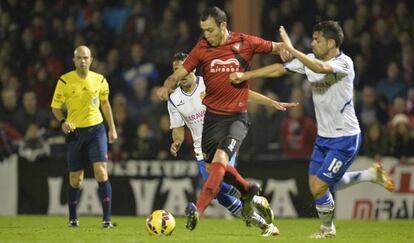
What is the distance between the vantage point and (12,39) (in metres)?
19.4

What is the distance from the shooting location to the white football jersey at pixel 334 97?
9.94m

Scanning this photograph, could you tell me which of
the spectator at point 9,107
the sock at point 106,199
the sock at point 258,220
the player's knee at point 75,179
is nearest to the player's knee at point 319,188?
the sock at point 258,220

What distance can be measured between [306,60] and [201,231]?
10.4 ft

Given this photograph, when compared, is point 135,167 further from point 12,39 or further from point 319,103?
point 319,103

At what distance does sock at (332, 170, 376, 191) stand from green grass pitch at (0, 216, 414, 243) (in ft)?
1.79

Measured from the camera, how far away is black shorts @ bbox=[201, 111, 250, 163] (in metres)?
9.97

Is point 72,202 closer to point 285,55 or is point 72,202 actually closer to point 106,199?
point 106,199

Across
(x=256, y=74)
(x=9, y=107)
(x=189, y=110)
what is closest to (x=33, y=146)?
(x=9, y=107)

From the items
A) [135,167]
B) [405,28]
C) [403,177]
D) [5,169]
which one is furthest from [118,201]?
[405,28]

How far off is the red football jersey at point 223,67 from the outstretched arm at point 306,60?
32.1 inches

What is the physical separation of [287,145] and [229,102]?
238 inches

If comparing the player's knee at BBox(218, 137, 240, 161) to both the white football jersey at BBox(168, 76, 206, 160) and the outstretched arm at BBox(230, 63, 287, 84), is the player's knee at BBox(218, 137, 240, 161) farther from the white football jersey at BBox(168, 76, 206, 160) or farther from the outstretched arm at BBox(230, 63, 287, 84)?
the white football jersey at BBox(168, 76, 206, 160)

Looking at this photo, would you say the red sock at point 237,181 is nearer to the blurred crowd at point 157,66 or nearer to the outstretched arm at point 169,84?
the outstretched arm at point 169,84

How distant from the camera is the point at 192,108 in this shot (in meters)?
11.5
